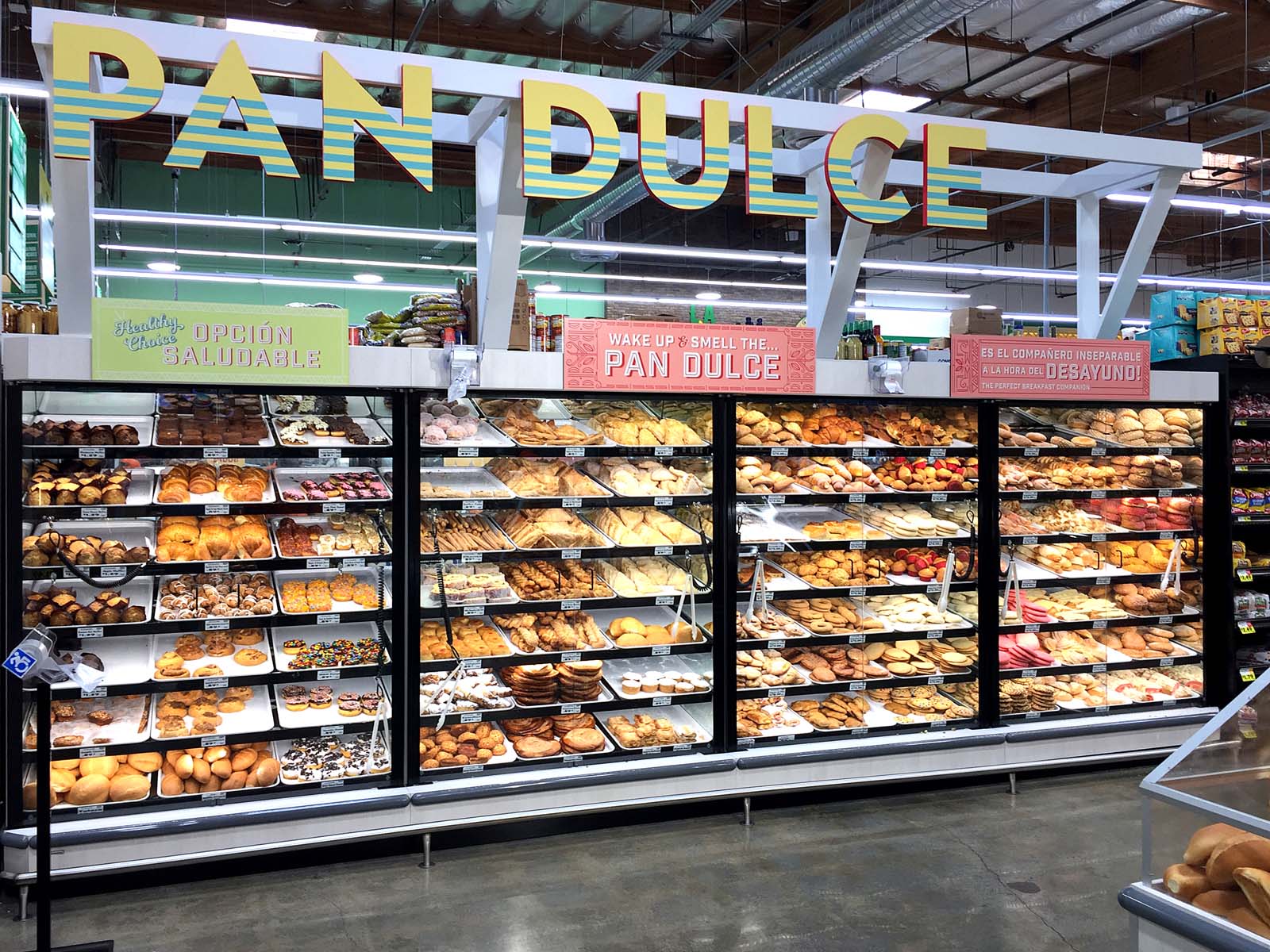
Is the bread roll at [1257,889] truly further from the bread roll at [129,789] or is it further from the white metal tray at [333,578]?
the bread roll at [129,789]

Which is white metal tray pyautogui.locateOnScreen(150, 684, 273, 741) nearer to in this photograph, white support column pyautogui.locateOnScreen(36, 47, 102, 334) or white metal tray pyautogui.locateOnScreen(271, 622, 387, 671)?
white metal tray pyautogui.locateOnScreen(271, 622, 387, 671)

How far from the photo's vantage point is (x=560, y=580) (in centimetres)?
498

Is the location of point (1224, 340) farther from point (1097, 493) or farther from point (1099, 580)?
point (1099, 580)

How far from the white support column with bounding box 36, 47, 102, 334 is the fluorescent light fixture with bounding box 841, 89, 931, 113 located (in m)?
7.76

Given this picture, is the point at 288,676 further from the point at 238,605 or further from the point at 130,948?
the point at 130,948

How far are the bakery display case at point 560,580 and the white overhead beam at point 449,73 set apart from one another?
4.84ft

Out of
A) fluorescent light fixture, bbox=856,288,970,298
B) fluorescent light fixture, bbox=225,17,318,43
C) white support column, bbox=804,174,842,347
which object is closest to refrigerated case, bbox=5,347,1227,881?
white support column, bbox=804,174,842,347

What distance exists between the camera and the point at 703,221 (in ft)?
50.5

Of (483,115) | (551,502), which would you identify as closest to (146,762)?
(551,502)

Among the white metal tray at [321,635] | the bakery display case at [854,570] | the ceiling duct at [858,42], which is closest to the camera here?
the white metal tray at [321,635]

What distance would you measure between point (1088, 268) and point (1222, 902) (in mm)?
4723

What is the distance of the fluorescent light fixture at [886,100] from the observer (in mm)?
10227

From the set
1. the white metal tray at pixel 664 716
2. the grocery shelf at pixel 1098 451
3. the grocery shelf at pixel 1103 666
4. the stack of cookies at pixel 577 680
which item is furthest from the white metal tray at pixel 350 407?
the grocery shelf at pixel 1103 666

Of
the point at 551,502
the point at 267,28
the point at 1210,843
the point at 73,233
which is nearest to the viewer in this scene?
the point at 1210,843
